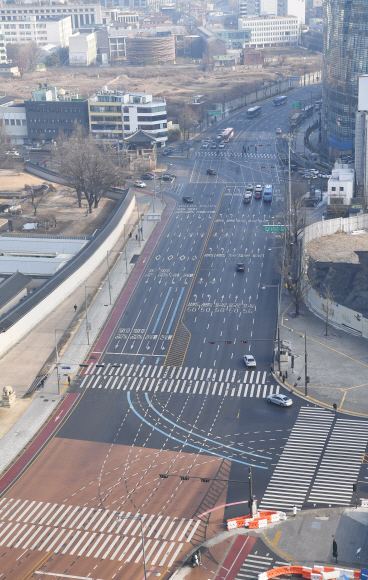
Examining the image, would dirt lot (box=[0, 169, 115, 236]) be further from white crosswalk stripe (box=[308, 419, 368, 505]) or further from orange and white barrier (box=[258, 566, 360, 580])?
orange and white barrier (box=[258, 566, 360, 580])

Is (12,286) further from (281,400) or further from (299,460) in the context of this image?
(299,460)

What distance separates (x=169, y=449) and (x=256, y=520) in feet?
58.2

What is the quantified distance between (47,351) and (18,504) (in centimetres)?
3666

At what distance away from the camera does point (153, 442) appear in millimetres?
94500

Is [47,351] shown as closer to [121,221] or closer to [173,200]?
[121,221]

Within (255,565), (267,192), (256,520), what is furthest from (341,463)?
(267,192)

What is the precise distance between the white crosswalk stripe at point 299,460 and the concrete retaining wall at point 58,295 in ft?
149

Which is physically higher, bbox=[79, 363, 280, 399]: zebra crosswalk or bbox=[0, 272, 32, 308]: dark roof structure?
bbox=[0, 272, 32, 308]: dark roof structure

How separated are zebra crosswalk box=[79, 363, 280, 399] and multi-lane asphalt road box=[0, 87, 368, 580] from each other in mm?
270

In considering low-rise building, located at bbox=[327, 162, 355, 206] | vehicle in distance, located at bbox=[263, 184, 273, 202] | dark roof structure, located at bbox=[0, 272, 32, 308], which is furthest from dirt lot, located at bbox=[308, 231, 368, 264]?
dark roof structure, located at bbox=[0, 272, 32, 308]

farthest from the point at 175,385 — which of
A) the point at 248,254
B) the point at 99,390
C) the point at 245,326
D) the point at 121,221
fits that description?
the point at 121,221

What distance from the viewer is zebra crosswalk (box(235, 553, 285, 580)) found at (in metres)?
71.8

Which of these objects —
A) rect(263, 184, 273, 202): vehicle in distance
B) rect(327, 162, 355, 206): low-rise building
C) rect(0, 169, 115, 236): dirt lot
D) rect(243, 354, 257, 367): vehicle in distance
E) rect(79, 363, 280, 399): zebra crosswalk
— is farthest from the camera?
rect(263, 184, 273, 202): vehicle in distance

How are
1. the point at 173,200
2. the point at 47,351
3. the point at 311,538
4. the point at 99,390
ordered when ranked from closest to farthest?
the point at 311,538
the point at 99,390
the point at 47,351
the point at 173,200
